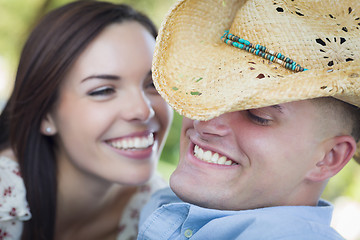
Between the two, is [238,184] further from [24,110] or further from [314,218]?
[24,110]

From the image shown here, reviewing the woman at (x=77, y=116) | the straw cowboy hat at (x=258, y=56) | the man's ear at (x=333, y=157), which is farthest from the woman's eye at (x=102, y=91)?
the man's ear at (x=333, y=157)

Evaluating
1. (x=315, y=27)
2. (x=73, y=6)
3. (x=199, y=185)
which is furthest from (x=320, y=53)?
(x=73, y=6)

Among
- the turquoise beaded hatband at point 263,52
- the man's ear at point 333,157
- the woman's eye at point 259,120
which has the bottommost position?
the man's ear at point 333,157

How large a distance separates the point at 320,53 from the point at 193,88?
46 cm

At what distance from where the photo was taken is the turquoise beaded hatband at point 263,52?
132cm

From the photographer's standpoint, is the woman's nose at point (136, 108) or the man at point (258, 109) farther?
the woman's nose at point (136, 108)

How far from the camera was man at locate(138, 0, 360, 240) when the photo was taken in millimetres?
1312

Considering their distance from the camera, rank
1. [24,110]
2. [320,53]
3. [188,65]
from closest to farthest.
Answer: [320,53], [188,65], [24,110]

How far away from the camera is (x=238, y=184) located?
1.50 m

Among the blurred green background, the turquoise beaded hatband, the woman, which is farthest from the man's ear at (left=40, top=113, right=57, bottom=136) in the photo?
the blurred green background

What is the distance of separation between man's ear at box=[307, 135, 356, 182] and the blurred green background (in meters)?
3.00

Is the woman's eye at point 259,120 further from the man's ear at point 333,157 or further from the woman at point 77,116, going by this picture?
the woman at point 77,116

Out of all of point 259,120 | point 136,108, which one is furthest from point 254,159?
point 136,108

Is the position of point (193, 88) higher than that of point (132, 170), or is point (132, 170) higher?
point (193, 88)
